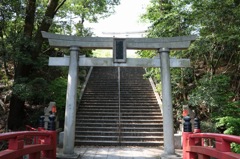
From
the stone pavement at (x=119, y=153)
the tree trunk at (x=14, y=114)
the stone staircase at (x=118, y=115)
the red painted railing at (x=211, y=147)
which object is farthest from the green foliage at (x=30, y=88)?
the red painted railing at (x=211, y=147)

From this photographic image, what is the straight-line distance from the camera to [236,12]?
827cm

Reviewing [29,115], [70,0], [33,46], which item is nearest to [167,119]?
[33,46]

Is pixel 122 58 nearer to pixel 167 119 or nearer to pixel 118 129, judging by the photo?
pixel 167 119

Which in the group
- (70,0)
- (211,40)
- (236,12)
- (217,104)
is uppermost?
(70,0)

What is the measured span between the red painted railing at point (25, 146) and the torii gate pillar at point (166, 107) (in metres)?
3.15

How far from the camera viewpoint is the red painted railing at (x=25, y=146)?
351 cm

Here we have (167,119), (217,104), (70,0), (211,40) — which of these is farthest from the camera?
(70,0)

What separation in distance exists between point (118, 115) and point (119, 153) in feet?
11.4

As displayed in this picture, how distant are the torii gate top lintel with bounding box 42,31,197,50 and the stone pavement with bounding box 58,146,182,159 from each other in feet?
10.9

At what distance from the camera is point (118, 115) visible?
423 inches

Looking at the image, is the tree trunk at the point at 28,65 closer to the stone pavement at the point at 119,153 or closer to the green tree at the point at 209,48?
the stone pavement at the point at 119,153

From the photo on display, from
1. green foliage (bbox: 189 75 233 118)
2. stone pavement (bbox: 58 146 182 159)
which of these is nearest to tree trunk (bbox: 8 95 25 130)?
stone pavement (bbox: 58 146 182 159)

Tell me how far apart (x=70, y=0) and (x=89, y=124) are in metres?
8.50

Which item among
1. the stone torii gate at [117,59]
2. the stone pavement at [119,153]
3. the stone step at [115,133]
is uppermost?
the stone torii gate at [117,59]
